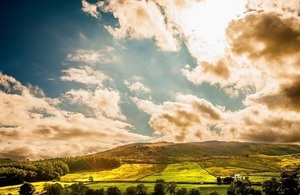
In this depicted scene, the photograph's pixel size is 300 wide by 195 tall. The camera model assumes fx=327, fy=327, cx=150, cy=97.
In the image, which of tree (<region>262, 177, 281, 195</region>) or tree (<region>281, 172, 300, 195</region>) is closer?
tree (<region>281, 172, 300, 195</region>)

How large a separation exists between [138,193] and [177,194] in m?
24.4

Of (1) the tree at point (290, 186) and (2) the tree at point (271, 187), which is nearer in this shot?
(1) the tree at point (290, 186)

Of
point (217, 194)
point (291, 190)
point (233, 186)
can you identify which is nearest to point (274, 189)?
point (291, 190)

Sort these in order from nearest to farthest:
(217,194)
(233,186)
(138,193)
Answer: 1. (217,194)
2. (233,186)
3. (138,193)

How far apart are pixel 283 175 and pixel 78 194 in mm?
122504

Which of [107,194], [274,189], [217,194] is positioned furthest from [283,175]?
[107,194]

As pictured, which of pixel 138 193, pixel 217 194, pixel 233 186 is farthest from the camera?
pixel 138 193

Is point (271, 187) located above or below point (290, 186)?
below

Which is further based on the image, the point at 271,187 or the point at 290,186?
the point at 271,187

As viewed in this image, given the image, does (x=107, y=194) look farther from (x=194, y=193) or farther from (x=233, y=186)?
(x=233, y=186)

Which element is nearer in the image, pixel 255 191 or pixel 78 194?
pixel 255 191

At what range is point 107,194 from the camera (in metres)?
199

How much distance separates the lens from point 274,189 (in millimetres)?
183250

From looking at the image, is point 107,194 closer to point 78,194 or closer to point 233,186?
point 78,194
